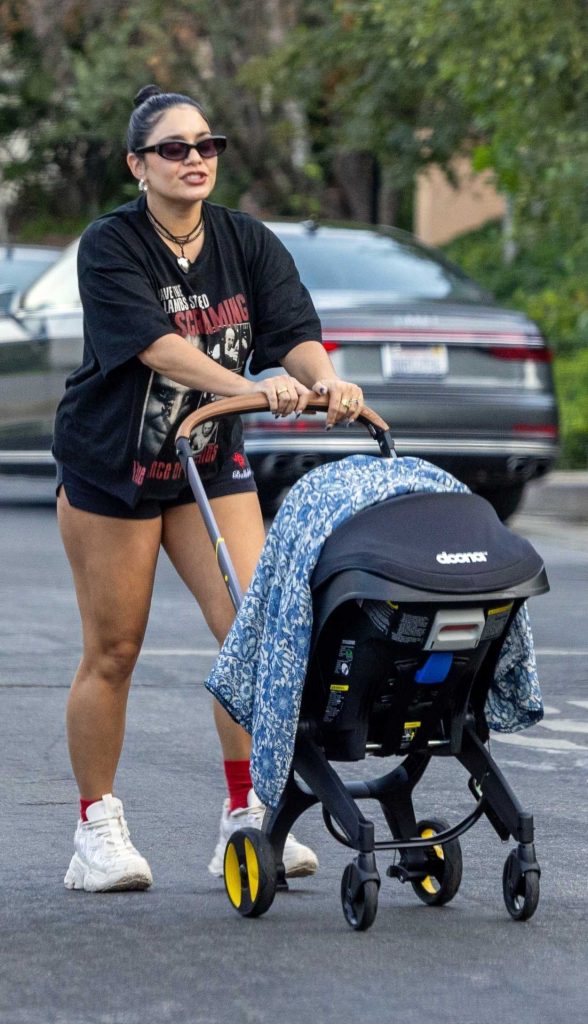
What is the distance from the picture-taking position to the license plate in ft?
36.4

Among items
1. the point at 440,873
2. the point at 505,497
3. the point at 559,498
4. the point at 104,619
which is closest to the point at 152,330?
the point at 104,619

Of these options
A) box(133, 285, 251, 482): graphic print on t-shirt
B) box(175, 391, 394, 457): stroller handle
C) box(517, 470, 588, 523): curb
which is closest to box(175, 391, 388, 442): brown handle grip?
box(175, 391, 394, 457): stroller handle

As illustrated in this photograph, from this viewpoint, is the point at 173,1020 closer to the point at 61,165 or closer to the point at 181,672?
the point at 181,672

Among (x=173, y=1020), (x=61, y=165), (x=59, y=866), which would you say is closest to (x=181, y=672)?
(x=59, y=866)

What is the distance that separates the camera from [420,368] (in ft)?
36.7

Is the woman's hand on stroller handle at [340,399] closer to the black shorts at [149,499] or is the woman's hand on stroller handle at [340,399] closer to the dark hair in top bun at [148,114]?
the black shorts at [149,499]

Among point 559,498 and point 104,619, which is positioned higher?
point 104,619

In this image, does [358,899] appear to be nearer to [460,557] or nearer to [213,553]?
[460,557]

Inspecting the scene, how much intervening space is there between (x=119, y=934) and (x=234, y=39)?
784 inches

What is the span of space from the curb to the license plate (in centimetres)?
266

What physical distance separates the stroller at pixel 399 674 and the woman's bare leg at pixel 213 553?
0.29 metres

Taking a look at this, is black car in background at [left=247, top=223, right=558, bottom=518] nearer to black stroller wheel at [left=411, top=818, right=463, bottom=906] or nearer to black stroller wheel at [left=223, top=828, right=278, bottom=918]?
black stroller wheel at [left=411, top=818, right=463, bottom=906]

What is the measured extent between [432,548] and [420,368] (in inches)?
281

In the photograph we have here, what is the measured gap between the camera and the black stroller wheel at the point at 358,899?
4.22 metres
